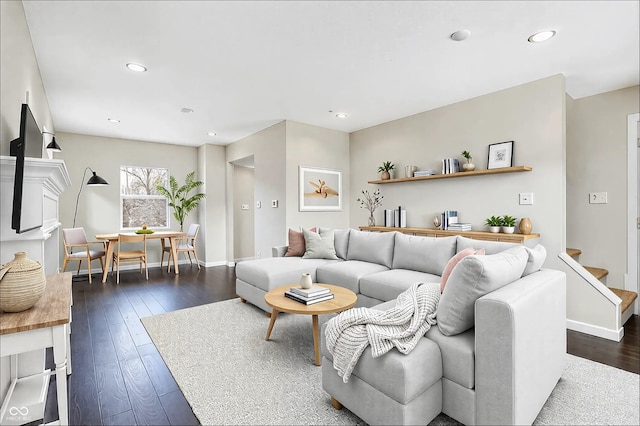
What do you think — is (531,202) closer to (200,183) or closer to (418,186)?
(418,186)

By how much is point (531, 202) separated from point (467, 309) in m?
2.40

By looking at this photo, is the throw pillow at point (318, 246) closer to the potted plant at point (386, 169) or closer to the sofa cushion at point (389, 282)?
the sofa cushion at point (389, 282)

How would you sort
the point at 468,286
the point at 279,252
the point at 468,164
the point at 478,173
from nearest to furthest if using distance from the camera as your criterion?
the point at 468,286 → the point at 478,173 → the point at 468,164 → the point at 279,252

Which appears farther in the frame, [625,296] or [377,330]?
[625,296]

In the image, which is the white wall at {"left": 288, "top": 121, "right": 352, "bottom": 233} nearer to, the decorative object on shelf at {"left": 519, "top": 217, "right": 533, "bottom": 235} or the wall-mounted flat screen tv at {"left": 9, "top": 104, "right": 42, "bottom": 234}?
the decorative object on shelf at {"left": 519, "top": 217, "right": 533, "bottom": 235}

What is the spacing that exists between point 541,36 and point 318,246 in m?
2.97

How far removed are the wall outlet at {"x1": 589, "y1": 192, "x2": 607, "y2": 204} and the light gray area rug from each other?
2.10 meters

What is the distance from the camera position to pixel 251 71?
3107 millimetres

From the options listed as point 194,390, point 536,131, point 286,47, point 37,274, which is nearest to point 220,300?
point 194,390

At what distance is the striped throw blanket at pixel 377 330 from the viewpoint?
1546 millimetres

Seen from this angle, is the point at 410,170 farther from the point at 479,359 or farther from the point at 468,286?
the point at 479,359

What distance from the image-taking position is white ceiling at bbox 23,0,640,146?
2168 millimetres

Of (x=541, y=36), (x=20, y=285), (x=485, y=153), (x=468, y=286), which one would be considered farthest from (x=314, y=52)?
(x=20, y=285)

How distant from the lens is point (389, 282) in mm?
2869
